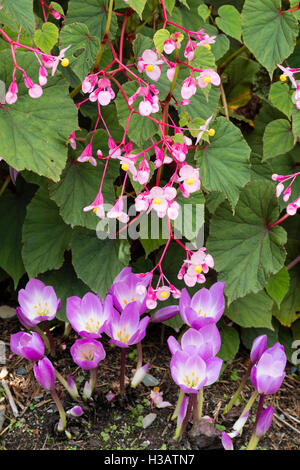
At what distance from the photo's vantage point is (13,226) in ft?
6.40

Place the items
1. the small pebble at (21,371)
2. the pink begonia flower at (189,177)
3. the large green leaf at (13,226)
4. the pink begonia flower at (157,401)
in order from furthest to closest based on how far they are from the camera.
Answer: the large green leaf at (13,226) → the small pebble at (21,371) → the pink begonia flower at (157,401) → the pink begonia flower at (189,177)

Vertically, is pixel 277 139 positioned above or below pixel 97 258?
above

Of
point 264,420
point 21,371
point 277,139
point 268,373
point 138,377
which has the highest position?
point 277,139

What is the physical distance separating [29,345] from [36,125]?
53cm

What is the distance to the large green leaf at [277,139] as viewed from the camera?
1.72 meters

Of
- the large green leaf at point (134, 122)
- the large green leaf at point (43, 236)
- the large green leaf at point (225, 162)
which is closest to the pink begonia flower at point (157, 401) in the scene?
the large green leaf at point (43, 236)

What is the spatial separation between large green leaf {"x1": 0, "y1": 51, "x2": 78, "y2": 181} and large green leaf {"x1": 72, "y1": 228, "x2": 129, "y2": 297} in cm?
37

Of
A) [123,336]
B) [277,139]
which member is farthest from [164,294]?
[277,139]

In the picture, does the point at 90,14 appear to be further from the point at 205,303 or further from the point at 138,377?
the point at 138,377

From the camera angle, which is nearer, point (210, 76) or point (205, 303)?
point (210, 76)

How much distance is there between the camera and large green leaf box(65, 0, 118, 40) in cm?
155

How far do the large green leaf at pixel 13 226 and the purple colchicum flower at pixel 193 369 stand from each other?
0.69m

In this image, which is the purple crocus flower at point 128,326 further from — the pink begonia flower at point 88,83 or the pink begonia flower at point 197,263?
the pink begonia flower at point 88,83

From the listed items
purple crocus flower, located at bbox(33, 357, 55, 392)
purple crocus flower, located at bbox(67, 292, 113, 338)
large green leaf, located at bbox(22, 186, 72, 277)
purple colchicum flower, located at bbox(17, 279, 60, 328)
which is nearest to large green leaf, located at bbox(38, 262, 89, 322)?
large green leaf, located at bbox(22, 186, 72, 277)
